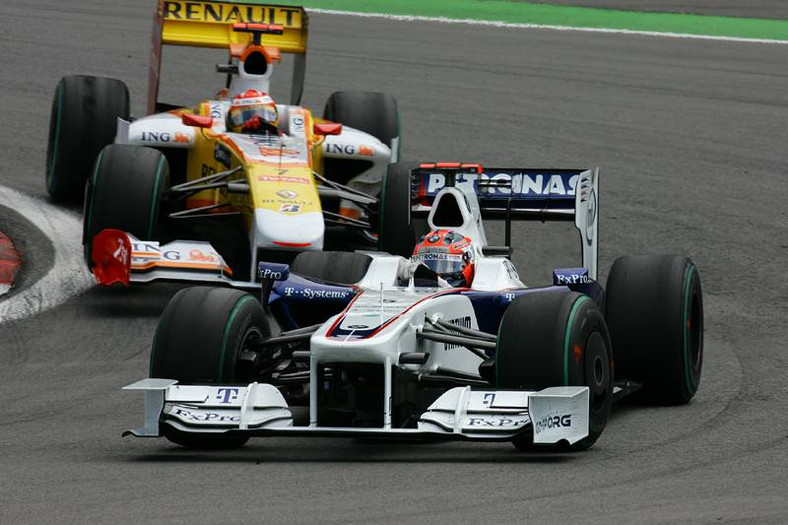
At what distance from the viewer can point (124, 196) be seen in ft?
48.3

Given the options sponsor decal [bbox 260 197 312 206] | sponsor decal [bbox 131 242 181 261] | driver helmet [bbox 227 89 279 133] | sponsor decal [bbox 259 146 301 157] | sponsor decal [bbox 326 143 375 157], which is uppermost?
driver helmet [bbox 227 89 279 133]

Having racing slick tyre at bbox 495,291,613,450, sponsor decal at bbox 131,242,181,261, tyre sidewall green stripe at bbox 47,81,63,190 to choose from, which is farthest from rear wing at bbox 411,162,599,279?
tyre sidewall green stripe at bbox 47,81,63,190

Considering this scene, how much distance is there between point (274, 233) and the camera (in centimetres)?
1408

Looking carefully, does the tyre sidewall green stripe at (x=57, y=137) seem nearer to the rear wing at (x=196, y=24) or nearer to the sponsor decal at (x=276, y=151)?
the rear wing at (x=196, y=24)

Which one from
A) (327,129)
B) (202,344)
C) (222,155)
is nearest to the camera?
(202,344)

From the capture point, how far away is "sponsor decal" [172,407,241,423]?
30.1 feet

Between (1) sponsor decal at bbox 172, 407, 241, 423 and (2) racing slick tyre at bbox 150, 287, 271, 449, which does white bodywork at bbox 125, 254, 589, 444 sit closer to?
(1) sponsor decal at bbox 172, 407, 241, 423

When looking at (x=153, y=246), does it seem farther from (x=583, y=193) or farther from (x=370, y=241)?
(x=583, y=193)

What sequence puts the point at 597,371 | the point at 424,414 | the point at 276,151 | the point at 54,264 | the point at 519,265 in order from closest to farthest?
the point at 424,414
the point at 597,371
the point at 519,265
the point at 276,151
the point at 54,264

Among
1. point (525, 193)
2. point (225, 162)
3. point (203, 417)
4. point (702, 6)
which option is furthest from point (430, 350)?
point (702, 6)

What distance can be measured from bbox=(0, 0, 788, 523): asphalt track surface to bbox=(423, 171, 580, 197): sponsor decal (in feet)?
1.18

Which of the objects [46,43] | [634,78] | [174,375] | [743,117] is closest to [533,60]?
[634,78]

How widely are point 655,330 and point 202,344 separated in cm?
310

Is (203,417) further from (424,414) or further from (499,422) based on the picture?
(499,422)
